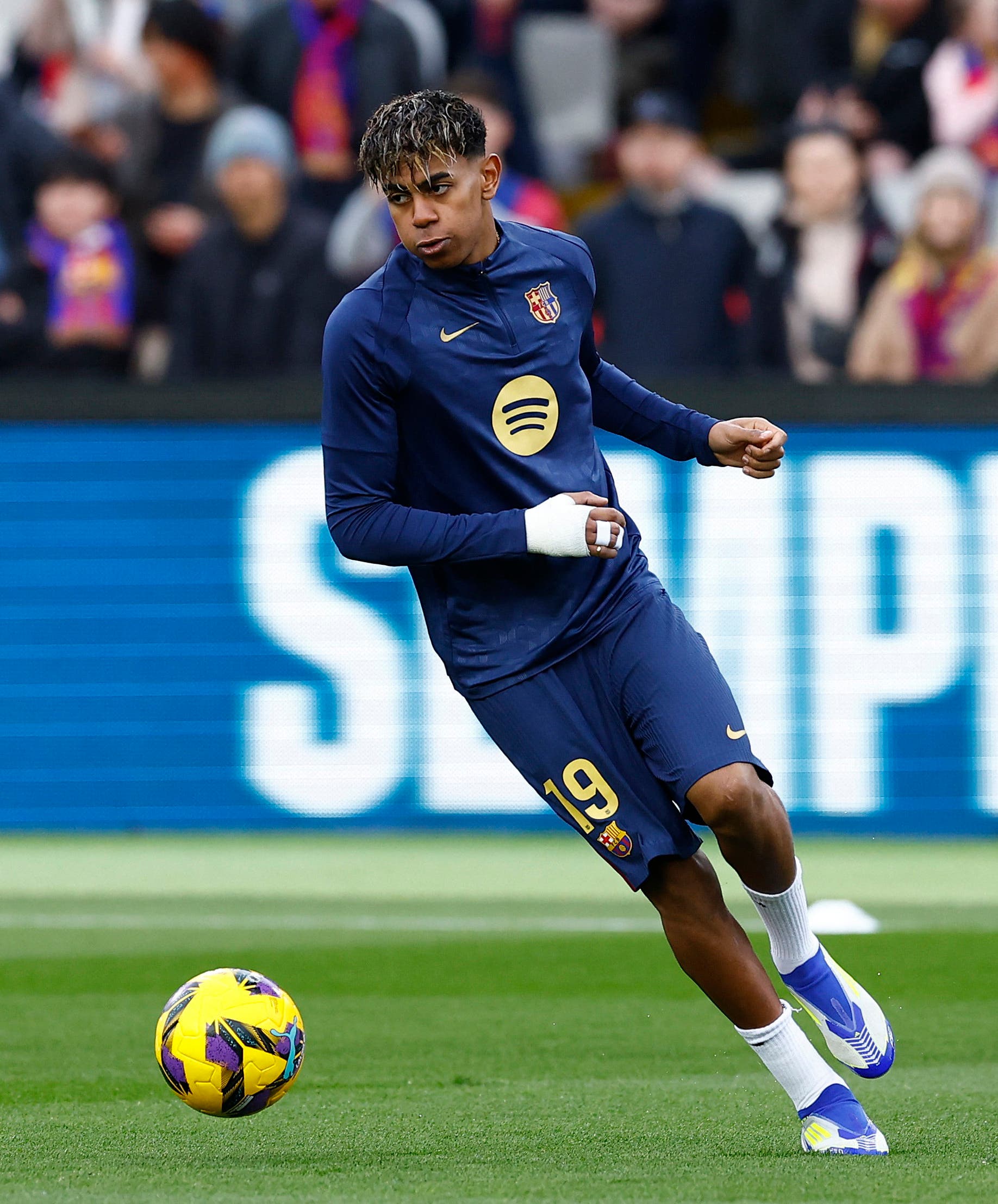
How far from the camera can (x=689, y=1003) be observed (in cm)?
712

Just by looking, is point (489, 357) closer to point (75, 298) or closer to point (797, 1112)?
point (797, 1112)

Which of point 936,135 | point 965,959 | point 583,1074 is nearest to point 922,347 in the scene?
point 936,135

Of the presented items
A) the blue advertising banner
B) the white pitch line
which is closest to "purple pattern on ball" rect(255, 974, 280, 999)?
the white pitch line

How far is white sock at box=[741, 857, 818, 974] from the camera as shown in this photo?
488 centimetres

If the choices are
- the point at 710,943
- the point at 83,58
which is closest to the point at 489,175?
the point at 710,943

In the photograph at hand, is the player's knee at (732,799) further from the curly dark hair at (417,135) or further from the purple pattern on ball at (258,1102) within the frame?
the curly dark hair at (417,135)

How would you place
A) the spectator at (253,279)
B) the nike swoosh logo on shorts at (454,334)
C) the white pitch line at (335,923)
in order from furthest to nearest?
the spectator at (253,279)
the white pitch line at (335,923)
the nike swoosh logo on shorts at (454,334)

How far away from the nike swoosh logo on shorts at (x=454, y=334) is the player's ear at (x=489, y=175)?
285 millimetres

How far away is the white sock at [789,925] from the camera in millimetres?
4879

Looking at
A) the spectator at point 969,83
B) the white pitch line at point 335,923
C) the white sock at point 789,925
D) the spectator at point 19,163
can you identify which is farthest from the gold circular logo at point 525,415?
the spectator at point 19,163

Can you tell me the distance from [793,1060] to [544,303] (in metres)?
1.79

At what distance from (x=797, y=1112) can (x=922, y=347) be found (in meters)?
7.45

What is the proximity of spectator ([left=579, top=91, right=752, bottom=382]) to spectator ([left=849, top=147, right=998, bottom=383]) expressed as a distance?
2.49 feet

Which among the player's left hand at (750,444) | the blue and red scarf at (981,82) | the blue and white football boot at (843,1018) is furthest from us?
the blue and red scarf at (981,82)
